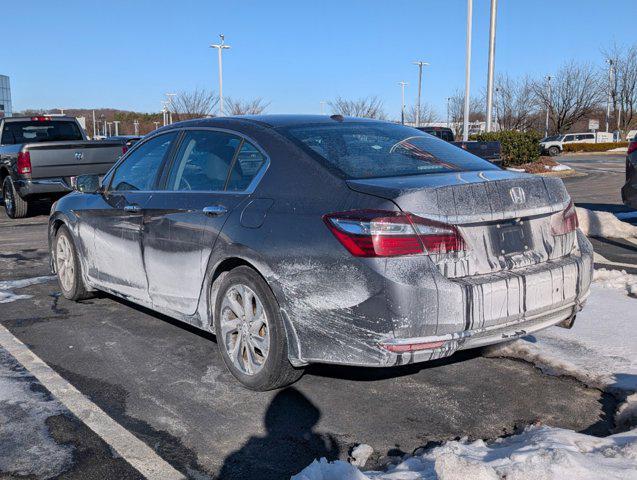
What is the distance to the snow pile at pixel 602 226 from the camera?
9.70 meters

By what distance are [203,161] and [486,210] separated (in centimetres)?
197

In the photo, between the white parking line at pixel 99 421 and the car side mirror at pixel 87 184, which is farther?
the car side mirror at pixel 87 184

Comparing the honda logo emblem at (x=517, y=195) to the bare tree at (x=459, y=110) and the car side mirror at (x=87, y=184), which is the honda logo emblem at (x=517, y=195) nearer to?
the car side mirror at (x=87, y=184)

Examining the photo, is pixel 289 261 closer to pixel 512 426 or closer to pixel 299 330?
pixel 299 330

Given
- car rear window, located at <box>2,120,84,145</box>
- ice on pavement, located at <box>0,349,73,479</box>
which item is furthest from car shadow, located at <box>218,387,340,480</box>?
car rear window, located at <box>2,120,84,145</box>

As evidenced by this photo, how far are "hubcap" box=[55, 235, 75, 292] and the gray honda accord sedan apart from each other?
1361mm

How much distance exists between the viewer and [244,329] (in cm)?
413

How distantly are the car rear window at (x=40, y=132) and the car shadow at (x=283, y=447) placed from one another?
1204cm

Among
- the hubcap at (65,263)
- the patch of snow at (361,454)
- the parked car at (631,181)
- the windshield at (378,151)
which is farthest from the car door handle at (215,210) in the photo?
the parked car at (631,181)

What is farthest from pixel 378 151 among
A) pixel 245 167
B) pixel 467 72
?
pixel 467 72

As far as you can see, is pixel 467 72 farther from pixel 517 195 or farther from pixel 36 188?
pixel 517 195

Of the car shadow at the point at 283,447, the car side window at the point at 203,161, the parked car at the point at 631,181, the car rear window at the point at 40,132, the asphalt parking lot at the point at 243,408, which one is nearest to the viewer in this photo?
the car shadow at the point at 283,447

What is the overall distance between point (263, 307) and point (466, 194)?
125 centimetres

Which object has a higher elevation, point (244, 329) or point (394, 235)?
point (394, 235)
